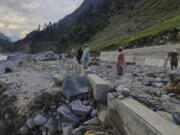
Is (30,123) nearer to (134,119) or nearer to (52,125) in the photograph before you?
(52,125)

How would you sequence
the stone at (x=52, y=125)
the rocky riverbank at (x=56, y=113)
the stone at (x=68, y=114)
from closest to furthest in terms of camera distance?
the rocky riverbank at (x=56, y=113)
the stone at (x=68, y=114)
the stone at (x=52, y=125)

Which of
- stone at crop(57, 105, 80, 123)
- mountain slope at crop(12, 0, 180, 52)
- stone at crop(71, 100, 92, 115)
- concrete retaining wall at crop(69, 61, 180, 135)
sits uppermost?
mountain slope at crop(12, 0, 180, 52)

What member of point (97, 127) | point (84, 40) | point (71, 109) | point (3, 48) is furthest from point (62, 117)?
point (3, 48)

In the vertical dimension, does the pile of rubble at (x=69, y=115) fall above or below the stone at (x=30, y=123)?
above

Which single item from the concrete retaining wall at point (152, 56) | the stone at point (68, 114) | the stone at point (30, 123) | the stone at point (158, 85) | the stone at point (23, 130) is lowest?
the stone at point (23, 130)

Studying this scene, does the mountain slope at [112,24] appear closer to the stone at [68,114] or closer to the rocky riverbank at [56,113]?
the rocky riverbank at [56,113]

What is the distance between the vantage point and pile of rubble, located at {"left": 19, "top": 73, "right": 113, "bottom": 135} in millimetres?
6169

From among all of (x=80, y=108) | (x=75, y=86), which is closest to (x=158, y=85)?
(x=80, y=108)

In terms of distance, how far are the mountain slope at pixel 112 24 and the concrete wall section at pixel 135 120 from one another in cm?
3570

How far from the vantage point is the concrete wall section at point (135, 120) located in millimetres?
3238

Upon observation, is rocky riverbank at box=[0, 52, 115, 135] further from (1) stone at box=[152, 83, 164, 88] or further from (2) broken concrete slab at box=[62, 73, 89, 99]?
(1) stone at box=[152, 83, 164, 88]

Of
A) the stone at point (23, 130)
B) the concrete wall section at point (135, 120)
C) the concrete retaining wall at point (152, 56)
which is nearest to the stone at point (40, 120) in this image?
the stone at point (23, 130)

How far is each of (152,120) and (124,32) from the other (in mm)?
60486

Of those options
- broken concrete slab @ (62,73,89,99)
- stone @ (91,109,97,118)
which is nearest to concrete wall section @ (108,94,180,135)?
stone @ (91,109,97,118)
